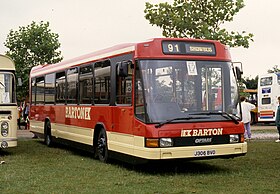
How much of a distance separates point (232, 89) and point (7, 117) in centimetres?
696

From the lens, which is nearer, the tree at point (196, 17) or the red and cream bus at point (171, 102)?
the red and cream bus at point (171, 102)

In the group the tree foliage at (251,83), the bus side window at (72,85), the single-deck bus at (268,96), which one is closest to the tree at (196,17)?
the single-deck bus at (268,96)

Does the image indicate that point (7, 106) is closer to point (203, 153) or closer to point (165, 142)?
point (165, 142)

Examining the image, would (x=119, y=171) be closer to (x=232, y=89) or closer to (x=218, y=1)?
(x=232, y=89)

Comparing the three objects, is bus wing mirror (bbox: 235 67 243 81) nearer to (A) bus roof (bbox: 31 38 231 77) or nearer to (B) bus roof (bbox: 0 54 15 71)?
(A) bus roof (bbox: 31 38 231 77)

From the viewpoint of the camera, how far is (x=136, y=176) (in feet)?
37.0

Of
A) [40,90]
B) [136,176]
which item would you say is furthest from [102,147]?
[40,90]

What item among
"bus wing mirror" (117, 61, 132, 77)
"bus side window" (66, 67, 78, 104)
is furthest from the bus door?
"bus side window" (66, 67, 78, 104)

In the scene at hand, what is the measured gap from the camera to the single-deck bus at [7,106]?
15461mm

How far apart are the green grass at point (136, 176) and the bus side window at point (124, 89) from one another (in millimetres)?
1586

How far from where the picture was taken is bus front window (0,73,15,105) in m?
15.6

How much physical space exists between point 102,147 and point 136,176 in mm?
2670

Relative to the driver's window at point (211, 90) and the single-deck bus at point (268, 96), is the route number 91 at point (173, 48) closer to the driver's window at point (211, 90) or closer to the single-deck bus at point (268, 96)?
the driver's window at point (211, 90)

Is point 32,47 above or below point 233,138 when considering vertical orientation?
above
